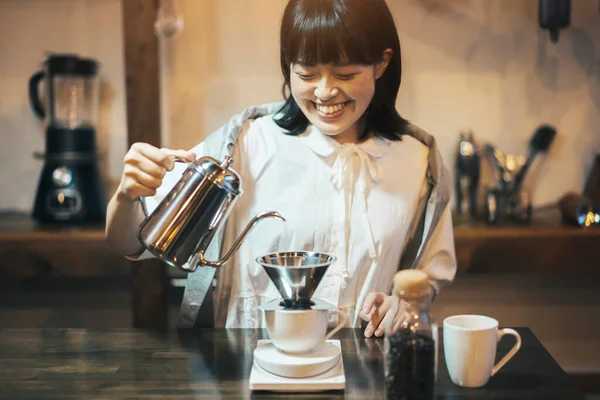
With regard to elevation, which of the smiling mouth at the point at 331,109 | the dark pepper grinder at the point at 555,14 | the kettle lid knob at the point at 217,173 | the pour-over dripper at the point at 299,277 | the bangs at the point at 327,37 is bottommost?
the pour-over dripper at the point at 299,277

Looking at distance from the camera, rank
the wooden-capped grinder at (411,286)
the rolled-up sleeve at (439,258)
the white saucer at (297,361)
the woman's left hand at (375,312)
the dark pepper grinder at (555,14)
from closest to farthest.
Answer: the wooden-capped grinder at (411,286) → the white saucer at (297,361) → the woman's left hand at (375,312) → the rolled-up sleeve at (439,258) → the dark pepper grinder at (555,14)

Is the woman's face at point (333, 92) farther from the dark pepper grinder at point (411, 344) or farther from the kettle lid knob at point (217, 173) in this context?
the dark pepper grinder at point (411, 344)

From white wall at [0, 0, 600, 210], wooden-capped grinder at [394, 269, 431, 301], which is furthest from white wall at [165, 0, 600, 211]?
wooden-capped grinder at [394, 269, 431, 301]

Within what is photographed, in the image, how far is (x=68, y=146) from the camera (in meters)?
2.70

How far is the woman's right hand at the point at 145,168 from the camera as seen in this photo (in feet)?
4.74

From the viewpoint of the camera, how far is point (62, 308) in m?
3.02

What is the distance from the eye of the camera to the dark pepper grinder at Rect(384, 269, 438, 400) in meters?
1.21

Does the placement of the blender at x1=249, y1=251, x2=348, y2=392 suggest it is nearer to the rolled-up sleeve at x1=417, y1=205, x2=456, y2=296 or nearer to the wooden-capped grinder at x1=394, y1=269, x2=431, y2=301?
the wooden-capped grinder at x1=394, y1=269, x2=431, y2=301

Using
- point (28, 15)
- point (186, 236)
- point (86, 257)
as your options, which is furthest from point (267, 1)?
point (186, 236)

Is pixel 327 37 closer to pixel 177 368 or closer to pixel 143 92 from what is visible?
pixel 177 368

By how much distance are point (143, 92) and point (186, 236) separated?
48.8 inches

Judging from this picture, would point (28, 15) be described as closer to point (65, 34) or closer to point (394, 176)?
point (65, 34)

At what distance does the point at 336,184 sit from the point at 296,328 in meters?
0.54

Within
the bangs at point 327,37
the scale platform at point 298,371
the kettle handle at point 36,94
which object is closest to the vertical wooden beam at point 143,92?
the kettle handle at point 36,94
